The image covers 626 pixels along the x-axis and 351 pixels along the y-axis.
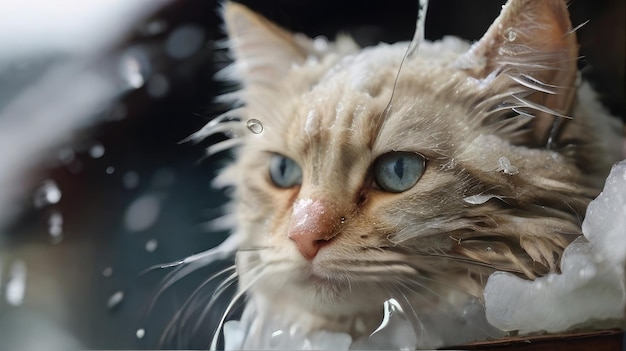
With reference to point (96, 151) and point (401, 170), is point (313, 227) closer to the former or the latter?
point (401, 170)

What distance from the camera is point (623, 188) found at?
985 mm

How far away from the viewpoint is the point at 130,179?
1.06 meters

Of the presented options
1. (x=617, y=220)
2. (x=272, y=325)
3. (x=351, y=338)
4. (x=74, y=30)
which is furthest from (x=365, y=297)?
(x=74, y=30)

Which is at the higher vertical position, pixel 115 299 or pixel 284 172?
pixel 284 172

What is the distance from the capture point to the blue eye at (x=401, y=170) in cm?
95

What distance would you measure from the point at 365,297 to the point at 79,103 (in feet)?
2.19

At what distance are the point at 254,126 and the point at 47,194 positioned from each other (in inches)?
16.8

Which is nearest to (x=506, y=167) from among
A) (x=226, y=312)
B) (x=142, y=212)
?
(x=226, y=312)

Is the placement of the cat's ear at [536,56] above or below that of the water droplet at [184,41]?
below

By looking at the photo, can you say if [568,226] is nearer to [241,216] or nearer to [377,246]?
[377,246]

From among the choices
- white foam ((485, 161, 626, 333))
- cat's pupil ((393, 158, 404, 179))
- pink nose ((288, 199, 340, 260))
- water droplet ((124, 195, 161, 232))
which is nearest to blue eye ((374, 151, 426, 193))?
cat's pupil ((393, 158, 404, 179))

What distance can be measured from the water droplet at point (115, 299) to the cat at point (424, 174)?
0.75 feet

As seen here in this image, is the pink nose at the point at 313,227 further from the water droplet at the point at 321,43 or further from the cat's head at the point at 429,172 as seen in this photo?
the water droplet at the point at 321,43

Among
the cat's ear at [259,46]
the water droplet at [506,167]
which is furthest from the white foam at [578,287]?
the cat's ear at [259,46]
